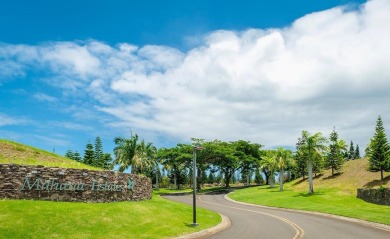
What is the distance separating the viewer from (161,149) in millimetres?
102875

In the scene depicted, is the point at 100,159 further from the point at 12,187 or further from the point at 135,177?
the point at 12,187

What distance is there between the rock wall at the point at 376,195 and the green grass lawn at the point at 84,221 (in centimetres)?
3355

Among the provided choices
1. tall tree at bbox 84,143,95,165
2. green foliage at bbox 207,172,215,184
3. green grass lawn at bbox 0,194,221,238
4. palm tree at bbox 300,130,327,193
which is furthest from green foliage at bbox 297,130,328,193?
green foliage at bbox 207,172,215,184

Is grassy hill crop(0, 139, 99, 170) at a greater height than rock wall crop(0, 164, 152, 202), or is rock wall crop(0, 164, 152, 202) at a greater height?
grassy hill crop(0, 139, 99, 170)

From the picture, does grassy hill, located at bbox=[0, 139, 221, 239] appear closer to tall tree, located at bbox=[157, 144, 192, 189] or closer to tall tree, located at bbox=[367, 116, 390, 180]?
tall tree, located at bbox=[367, 116, 390, 180]

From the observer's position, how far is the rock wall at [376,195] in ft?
163

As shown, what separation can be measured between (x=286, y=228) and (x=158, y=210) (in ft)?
34.0

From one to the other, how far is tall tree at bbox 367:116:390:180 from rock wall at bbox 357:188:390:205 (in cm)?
1065

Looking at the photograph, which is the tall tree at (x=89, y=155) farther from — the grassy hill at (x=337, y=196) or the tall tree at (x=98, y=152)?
the grassy hill at (x=337, y=196)

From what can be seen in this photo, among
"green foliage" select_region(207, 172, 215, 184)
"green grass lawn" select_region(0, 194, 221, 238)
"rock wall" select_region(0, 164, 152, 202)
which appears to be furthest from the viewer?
"green foliage" select_region(207, 172, 215, 184)

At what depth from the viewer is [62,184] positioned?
24672 millimetres

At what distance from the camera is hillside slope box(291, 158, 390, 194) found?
218 ft

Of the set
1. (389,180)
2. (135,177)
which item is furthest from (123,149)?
(389,180)

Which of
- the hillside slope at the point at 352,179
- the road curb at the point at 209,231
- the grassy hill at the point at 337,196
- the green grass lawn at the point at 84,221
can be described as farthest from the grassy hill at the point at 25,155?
the hillside slope at the point at 352,179
